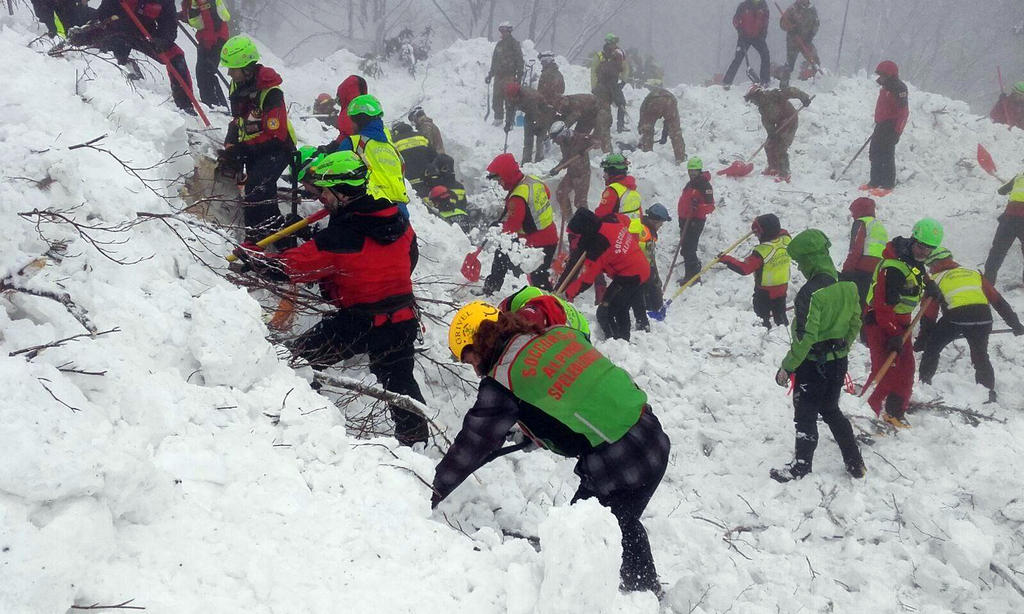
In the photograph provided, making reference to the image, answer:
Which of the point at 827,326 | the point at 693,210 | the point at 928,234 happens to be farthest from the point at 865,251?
the point at 827,326

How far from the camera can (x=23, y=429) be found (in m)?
1.64

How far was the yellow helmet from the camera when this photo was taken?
2.96 metres

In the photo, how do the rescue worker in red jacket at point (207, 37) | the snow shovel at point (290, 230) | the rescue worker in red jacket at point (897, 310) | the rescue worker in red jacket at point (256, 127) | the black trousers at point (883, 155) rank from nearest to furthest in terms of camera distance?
the snow shovel at point (290, 230), the rescue worker in red jacket at point (256, 127), the rescue worker in red jacket at point (897, 310), the rescue worker in red jacket at point (207, 37), the black trousers at point (883, 155)

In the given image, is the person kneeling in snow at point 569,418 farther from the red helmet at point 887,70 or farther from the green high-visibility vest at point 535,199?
the red helmet at point 887,70

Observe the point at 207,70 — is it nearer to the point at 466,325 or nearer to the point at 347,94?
the point at 347,94

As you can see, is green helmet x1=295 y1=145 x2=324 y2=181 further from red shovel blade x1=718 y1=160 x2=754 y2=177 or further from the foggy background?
the foggy background

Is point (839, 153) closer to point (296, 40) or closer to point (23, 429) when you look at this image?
point (23, 429)

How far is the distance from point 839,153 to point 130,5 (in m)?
11.1

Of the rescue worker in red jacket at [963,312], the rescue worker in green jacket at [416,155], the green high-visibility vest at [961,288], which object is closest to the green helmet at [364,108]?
the rescue worker in green jacket at [416,155]

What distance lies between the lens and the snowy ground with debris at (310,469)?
5.70 feet

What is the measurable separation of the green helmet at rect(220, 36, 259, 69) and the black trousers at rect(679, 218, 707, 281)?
642 cm

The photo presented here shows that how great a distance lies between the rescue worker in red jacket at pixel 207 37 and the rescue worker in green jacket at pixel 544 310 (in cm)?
528

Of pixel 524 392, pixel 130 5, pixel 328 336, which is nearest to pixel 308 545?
pixel 524 392

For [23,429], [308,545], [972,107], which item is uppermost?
[23,429]
